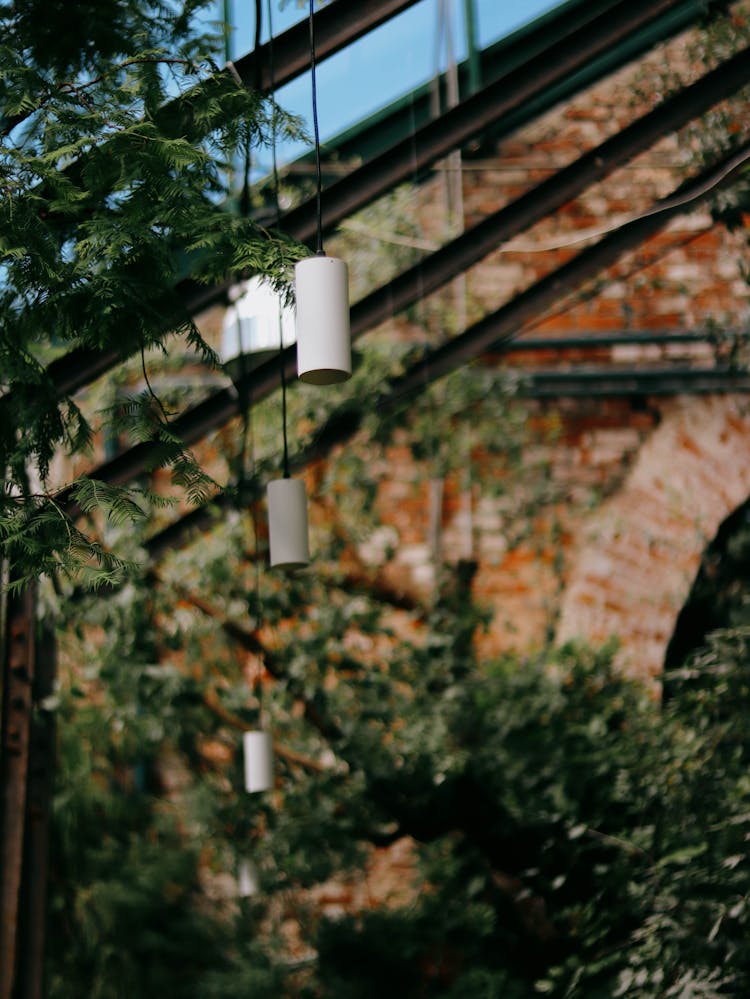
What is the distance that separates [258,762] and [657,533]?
208 centimetres

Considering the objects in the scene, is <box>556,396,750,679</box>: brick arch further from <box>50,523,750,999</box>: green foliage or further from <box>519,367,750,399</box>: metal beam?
<box>50,523,750,999</box>: green foliage

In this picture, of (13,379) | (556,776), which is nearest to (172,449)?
(13,379)

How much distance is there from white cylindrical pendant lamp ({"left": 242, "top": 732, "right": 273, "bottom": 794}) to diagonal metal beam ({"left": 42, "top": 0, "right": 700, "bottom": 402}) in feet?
4.40

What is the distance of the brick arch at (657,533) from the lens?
17.0 ft

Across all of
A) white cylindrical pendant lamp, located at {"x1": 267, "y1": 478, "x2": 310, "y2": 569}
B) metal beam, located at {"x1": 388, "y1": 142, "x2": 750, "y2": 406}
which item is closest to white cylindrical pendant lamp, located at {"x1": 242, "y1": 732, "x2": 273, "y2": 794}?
white cylindrical pendant lamp, located at {"x1": 267, "y1": 478, "x2": 310, "y2": 569}

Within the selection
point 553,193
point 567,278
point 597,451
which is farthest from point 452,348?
point 597,451

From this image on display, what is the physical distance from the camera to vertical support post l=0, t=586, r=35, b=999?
3.73 meters

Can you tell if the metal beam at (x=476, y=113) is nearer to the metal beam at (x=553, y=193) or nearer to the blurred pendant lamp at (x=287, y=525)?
the metal beam at (x=553, y=193)

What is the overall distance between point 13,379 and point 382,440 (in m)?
2.70

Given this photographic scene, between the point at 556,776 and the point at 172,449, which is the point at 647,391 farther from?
the point at 172,449

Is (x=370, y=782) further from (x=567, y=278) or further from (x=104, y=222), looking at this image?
(x=104, y=222)

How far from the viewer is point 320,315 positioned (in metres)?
2.23

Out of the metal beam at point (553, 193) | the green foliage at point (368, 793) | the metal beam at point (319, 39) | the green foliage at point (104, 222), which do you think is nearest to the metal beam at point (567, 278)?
the metal beam at point (553, 193)

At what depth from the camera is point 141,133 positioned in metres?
2.49
